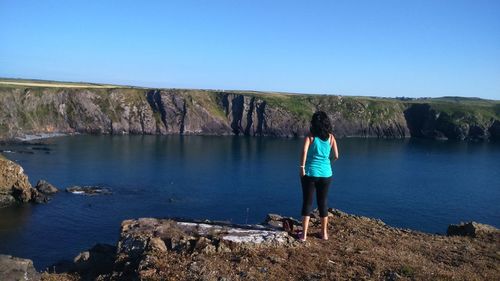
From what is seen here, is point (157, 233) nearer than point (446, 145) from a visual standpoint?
Yes

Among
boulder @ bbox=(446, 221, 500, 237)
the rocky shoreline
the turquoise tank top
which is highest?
the turquoise tank top

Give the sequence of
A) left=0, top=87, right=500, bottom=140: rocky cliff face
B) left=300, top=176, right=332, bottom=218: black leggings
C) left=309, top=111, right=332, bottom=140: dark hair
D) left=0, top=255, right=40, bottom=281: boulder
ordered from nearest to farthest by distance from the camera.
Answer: left=309, top=111, right=332, bottom=140: dark hair < left=300, top=176, right=332, bottom=218: black leggings < left=0, top=255, right=40, bottom=281: boulder < left=0, top=87, right=500, bottom=140: rocky cliff face

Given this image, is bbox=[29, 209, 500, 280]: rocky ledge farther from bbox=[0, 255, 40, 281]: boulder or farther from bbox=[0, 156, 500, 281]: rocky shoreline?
bbox=[0, 255, 40, 281]: boulder

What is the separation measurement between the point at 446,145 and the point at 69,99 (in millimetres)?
126479

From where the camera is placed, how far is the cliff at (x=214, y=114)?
151000mm

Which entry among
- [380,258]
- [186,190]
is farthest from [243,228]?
[186,190]

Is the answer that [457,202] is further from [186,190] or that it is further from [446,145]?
[446,145]

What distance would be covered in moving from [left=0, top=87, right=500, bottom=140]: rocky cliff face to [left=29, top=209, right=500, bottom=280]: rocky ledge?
446ft

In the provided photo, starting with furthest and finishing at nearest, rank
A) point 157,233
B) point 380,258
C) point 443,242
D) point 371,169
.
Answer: point 371,169, point 443,242, point 157,233, point 380,258

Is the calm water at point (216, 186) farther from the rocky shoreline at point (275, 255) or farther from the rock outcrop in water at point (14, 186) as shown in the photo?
the rocky shoreline at point (275, 255)

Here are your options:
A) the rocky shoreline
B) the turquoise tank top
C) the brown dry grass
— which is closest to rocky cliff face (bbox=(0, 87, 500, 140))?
the rocky shoreline

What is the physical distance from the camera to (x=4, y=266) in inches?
591

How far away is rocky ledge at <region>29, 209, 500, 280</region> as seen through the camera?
11680 millimetres

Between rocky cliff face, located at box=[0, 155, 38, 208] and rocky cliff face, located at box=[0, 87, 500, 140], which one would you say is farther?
rocky cliff face, located at box=[0, 87, 500, 140]
